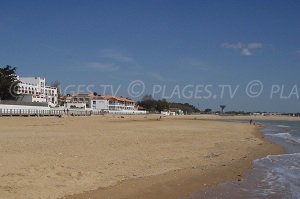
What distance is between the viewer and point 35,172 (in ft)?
35.9

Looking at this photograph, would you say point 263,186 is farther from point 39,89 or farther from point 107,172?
point 39,89

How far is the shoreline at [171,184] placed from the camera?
9723 mm

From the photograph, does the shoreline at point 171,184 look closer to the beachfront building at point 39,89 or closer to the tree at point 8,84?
the tree at point 8,84

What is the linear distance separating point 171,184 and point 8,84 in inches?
2640

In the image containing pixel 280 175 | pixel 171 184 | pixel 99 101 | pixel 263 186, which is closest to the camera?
pixel 171 184

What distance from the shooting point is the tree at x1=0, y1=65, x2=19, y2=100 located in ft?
239

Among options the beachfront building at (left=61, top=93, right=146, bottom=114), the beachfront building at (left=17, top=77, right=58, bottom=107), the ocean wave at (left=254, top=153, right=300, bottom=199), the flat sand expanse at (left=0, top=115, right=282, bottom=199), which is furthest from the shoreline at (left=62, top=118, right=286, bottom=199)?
the beachfront building at (left=61, top=93, right=146, bottom=114)

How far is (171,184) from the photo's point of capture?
37.6ft

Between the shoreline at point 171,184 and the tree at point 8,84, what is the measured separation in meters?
63.7

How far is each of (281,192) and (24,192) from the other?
22.2 ft

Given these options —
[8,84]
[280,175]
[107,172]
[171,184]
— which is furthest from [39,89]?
[171,184]

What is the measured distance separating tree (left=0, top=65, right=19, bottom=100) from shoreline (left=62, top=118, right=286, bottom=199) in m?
63.7

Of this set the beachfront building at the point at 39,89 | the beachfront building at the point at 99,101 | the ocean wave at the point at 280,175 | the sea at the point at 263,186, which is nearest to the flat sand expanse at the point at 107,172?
the sea at the point at 263,186

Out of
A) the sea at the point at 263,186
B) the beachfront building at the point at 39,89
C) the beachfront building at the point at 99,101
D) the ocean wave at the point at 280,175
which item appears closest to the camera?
the sea at the point at 263,186
